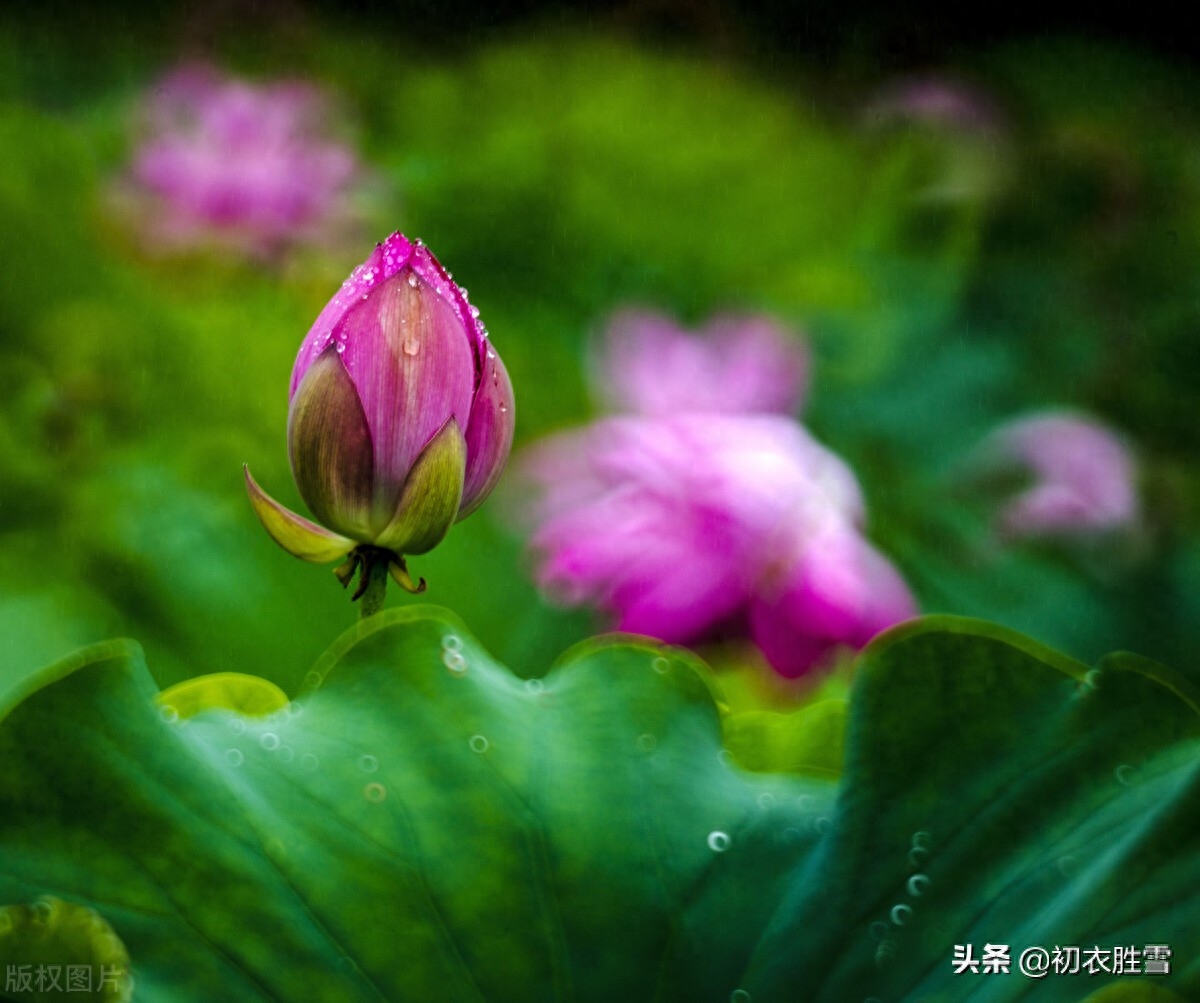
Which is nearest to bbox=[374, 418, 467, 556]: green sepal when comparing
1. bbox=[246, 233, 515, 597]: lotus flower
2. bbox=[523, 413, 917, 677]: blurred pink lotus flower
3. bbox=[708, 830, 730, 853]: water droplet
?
bbox=[246, 233, 515, 597]: lotus flower

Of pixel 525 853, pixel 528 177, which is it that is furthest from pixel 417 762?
pixel 528 177

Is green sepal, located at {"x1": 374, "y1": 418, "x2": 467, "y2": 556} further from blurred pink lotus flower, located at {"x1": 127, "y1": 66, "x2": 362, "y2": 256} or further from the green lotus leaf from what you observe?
blurred pink lotus flower, located at {"x1": 127, "y1": 66, "x2": 362, "y2": 256}

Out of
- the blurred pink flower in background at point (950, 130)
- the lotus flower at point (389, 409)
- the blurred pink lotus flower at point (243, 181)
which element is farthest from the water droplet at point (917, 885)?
the blurred pink flower in background at point (950, 130)

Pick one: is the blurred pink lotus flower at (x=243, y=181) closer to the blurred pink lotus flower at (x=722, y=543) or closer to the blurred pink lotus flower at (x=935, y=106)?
the blurred pink lotus flower at (x=722, y=543)

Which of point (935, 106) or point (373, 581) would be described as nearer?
point (373, 581)

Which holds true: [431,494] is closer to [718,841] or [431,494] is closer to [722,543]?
[718,841]

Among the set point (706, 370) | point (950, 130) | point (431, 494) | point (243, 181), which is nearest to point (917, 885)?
point (431, 494)

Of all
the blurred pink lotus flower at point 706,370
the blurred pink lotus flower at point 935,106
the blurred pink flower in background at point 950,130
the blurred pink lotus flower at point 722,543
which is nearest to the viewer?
the blurred pink lotus flower at point 722,543
